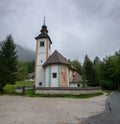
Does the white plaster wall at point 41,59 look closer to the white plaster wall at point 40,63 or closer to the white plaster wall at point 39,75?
the white plaster wall at point 40,63

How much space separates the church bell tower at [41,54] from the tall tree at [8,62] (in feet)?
18.4

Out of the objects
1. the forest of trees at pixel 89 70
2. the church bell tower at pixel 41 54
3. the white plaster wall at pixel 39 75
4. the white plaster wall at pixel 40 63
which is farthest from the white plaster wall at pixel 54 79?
the forest of trees at pixel 89 70

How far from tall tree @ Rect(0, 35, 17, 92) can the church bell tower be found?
18.4 ft

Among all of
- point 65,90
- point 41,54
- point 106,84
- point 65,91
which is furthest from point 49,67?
point 106,84

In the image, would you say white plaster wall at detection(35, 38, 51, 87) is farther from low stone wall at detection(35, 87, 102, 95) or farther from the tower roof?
low stone wall at detection(35, 87, 102, 95)

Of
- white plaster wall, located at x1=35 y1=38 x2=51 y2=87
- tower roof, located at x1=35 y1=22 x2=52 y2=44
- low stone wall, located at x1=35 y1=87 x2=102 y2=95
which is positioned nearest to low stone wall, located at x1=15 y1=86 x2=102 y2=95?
low stone wall, located at x1=35 y1=87 x2=102 y2=95

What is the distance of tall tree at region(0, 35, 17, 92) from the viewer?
25.6 meters

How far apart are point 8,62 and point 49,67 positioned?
23.8 feet

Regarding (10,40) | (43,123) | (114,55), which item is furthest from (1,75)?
(114,55)

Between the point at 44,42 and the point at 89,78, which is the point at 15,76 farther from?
the point at 89,78

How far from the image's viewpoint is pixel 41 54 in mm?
32500

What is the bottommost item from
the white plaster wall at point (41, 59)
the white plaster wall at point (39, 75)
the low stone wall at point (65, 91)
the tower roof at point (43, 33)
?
the low stone wall at point (65, 91)

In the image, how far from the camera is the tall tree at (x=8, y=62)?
84.0 ft

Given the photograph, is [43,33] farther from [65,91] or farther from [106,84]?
[106,84]
